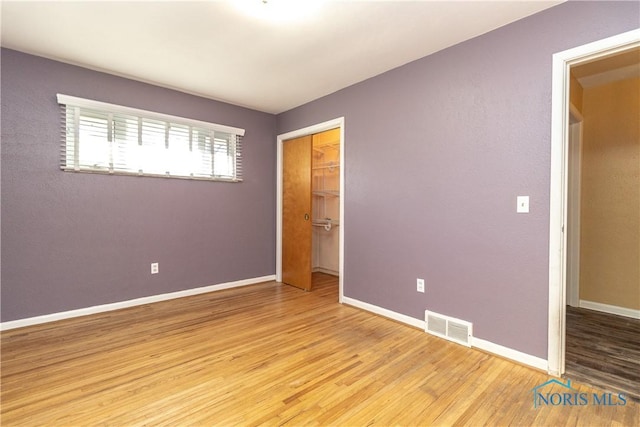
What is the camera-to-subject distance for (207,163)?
154 inches

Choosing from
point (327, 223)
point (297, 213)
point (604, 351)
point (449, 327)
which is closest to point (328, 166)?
point (327, 223)

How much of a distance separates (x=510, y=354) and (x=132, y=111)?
433 centimetres

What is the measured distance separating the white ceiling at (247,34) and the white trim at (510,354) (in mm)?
2491

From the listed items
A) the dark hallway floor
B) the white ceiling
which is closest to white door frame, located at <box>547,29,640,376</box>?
the dark hallway floor

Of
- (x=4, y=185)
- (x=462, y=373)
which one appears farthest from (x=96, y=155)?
(x=462, y=373)

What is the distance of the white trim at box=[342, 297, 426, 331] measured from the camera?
2.80 meters

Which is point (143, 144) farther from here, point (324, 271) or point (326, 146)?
point (324, 271)

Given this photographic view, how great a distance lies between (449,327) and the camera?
8.36 ft

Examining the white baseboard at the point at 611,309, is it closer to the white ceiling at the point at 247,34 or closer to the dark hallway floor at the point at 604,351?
the dark hallway floor at the point at 604,351

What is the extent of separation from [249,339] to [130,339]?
3.42 ft

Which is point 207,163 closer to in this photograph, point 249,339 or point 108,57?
point 108,57

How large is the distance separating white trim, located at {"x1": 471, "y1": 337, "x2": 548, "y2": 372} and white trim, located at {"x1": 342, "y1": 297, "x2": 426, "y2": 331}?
0.49 m

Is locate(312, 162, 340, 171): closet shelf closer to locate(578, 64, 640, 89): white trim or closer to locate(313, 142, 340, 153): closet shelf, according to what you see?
locate(313, 142, 340, 153): closet shelf

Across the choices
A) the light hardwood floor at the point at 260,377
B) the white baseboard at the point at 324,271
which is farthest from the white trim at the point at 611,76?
the white baseboard at the point at 324,271
